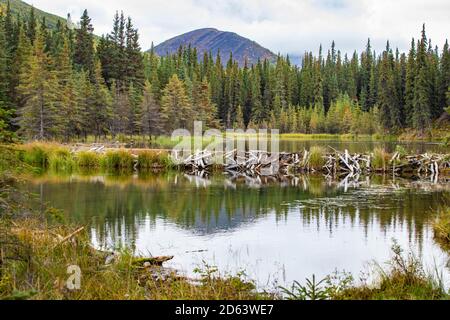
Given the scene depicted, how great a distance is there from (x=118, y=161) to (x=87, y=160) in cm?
207

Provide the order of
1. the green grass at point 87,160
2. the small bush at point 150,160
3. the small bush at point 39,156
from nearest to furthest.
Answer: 1. the small bush at point 150,160
2. the small bush at point 39,156
3. the green grass at point 87,160

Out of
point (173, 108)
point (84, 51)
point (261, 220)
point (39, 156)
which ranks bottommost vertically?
point (261, 220)

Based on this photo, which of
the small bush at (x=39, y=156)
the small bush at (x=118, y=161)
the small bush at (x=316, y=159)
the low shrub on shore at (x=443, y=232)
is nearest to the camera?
the low shrub on shore at (x=443, y=232)

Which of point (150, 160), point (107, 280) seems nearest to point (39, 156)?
point (150, 160)

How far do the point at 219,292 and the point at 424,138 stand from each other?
78.0 m

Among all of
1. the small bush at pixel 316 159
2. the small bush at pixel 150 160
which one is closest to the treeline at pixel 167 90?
the small bush at pixel 150 160

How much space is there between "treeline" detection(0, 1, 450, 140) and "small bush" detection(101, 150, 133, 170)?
771cm

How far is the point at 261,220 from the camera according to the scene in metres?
15.3

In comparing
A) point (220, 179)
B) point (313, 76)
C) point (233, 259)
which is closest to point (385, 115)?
point (313, 76)

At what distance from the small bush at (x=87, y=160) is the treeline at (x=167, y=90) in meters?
7.16

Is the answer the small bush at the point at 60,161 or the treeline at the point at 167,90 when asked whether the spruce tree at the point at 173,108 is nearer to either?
the treeline at the point at 167,90

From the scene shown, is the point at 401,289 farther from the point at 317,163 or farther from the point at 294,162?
the point at 294,162

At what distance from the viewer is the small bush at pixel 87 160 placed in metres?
31.7

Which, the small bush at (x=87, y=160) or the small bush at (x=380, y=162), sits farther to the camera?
the small bush at (x=87, y=160)
